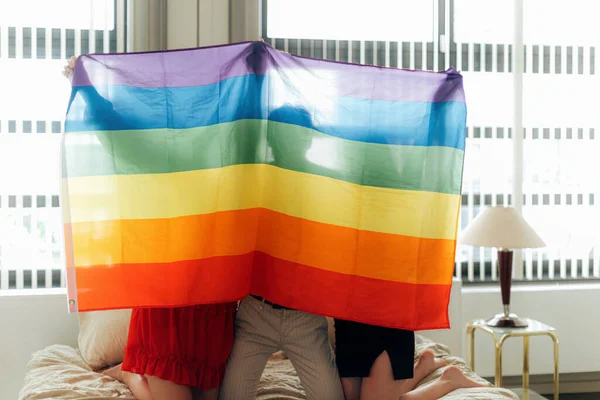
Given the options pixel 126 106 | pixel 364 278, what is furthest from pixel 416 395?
pixel 126 106

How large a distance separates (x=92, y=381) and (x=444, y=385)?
121 cm

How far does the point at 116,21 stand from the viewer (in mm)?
3188

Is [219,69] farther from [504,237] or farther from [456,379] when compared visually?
[504,237]

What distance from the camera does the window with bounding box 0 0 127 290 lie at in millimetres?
3100

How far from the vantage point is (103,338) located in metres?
2.52

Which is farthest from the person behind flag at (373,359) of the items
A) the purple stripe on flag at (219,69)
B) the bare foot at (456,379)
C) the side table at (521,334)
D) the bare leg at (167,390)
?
the side table at (521,334)

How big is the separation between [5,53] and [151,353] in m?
1.89

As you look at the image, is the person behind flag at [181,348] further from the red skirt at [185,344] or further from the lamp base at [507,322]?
the lamp base at [507,322]

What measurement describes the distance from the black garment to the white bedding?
8.1 inches

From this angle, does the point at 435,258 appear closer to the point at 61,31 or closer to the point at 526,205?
the point at 526,205

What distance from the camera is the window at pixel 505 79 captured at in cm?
335

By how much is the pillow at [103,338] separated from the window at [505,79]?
160cm

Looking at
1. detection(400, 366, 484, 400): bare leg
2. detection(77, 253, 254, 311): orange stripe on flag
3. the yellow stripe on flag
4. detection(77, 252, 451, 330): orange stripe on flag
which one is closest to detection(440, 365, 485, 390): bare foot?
detection(400, 366, 484, 400): bare leg

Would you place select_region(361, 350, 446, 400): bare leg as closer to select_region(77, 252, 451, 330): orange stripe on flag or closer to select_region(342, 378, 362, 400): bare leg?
select_region(342, 378, 362, 400): bare leg
